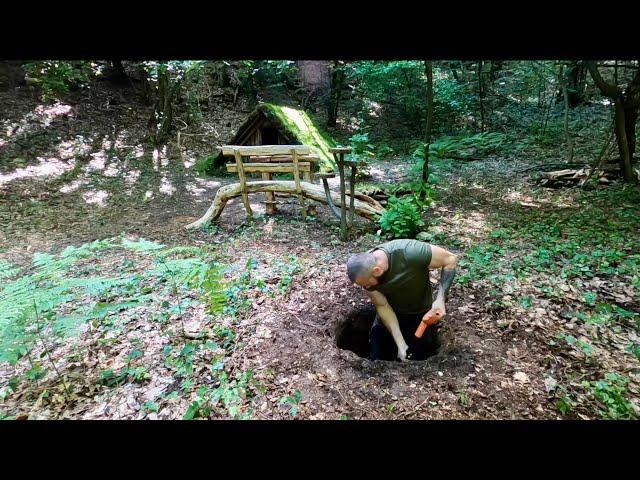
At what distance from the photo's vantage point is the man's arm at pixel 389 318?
343 cm

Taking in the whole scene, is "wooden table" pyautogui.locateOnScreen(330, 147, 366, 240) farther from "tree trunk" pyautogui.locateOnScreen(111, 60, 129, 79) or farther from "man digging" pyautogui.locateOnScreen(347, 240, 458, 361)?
"tree trunk" pyautogui.locateOnScreen(111, 60, 129, 79)

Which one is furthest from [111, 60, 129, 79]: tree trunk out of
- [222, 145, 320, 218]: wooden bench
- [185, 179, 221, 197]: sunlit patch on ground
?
[222, 145, 320, 218]: wooden bench

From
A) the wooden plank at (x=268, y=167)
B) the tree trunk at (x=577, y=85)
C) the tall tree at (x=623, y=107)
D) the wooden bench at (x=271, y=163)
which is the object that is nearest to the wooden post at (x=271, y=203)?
the wooden bench at (x=271, y=163)

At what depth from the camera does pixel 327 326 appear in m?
3.74

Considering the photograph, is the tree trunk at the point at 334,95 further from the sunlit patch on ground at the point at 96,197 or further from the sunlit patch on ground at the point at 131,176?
the sunlit patch on ground at the point at 96,197

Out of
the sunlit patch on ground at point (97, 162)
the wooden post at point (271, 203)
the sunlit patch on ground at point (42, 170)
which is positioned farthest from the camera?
the sunlit patch on ground at point (97, 162)

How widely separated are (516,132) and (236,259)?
43.0 ft

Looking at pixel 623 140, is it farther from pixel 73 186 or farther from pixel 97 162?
pixel 97 162

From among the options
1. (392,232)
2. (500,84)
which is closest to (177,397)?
(392,232)

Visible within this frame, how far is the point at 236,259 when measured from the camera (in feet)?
17.6

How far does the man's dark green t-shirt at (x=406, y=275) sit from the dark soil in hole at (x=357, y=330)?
0.57 meters

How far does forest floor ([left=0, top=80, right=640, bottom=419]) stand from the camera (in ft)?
8.89

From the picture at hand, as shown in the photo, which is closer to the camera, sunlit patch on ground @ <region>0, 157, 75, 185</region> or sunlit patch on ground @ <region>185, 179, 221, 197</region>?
sunlit patch on ground @ <region>0, 157, 75, 185</region>

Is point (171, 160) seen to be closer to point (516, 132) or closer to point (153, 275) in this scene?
point (153, 275)
